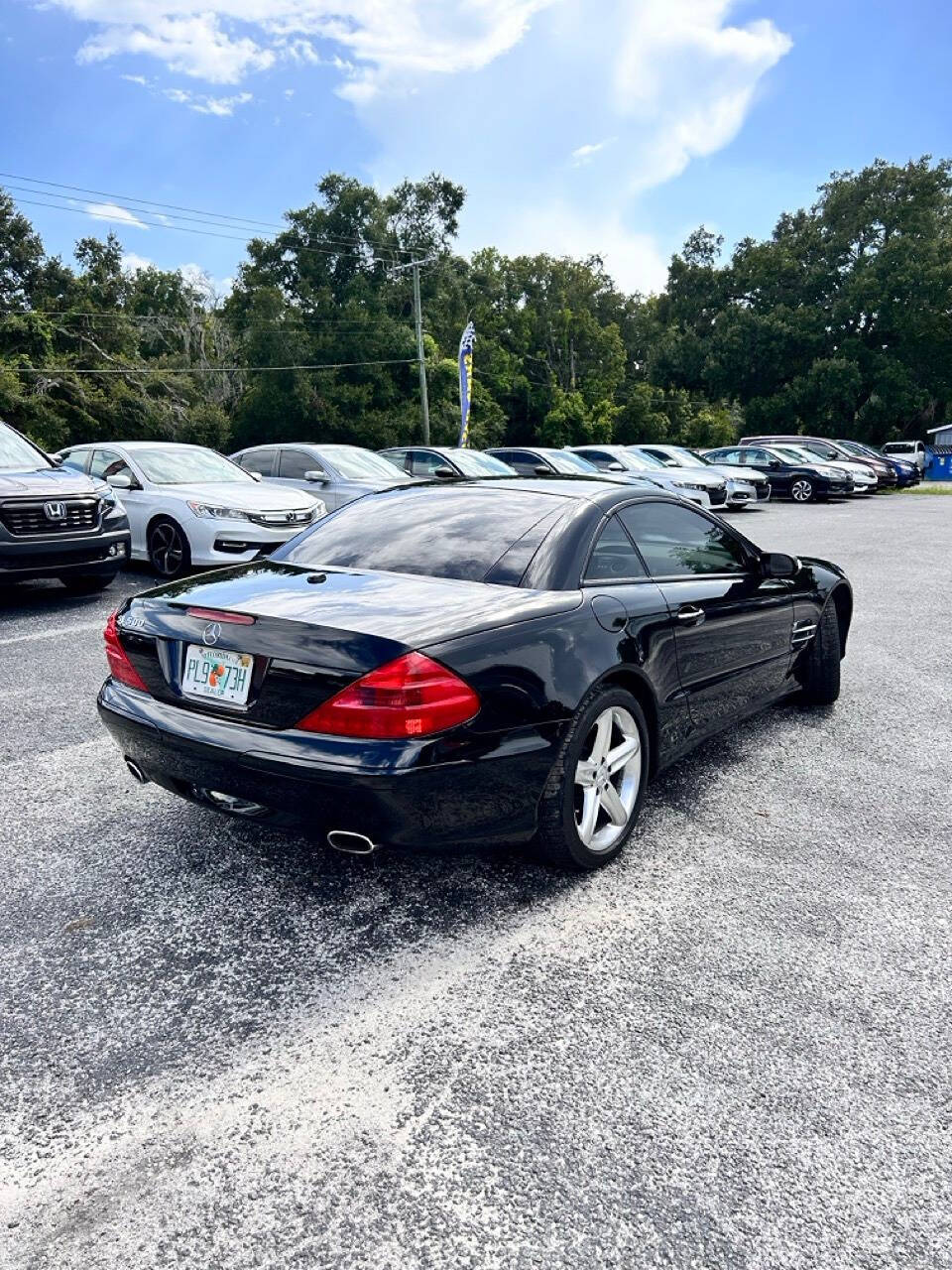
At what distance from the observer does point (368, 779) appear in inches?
98.4

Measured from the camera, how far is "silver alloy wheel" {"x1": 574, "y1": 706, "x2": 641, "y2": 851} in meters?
3.05

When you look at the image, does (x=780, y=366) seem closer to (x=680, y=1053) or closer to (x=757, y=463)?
(x=757, y=463)

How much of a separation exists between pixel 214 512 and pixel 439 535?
19.4ft

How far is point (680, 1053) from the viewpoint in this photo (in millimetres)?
2219

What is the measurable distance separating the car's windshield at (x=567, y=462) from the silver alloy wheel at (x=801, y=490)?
24.5ft

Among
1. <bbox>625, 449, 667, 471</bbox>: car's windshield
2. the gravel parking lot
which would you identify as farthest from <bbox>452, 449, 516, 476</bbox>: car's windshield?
the gravel parking lot

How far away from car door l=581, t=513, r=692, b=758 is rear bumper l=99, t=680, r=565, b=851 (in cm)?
55

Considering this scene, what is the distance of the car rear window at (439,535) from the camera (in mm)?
3264

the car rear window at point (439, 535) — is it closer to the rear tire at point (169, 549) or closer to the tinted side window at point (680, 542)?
the tinted side window at point (680, 542)

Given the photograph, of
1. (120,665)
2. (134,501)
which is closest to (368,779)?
(120,665)

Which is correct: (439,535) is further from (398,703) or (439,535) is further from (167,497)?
(167,497)

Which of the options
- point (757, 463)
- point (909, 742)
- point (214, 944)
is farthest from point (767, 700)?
point (757, 463)

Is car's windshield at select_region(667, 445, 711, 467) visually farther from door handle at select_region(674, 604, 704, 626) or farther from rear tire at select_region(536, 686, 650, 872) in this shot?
rear tire at select_region(536, 686, 650, 872)

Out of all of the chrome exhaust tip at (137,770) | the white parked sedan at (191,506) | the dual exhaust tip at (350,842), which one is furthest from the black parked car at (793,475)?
the dual exhaust tip at (350,842)
